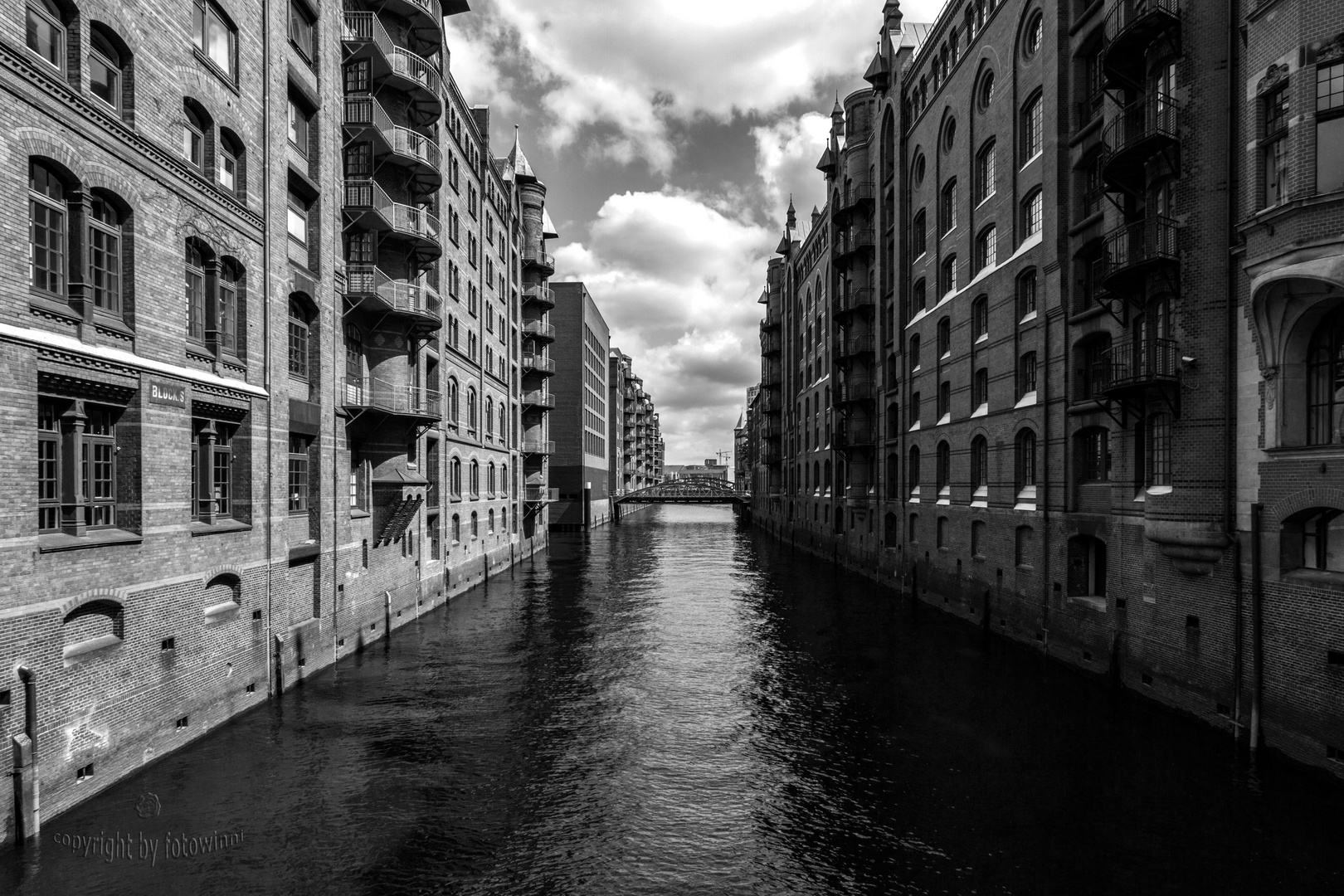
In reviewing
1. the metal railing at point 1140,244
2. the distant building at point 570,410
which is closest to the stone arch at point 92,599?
the metal railing at point 1140,244

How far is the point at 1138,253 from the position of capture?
16.4 m

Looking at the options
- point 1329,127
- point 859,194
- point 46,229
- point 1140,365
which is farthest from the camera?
point 859,194

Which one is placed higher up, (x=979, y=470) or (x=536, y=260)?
(x=536, y=260)

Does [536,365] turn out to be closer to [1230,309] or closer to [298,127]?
[298,127]

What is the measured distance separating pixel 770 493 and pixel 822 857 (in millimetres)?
66244

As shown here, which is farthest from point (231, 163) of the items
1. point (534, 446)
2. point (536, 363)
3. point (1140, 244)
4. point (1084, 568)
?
point (534, 446)

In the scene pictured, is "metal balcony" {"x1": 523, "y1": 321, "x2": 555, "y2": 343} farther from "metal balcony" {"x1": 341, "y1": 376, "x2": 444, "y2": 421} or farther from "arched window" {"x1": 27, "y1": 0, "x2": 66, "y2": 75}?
"arched window" {"x1": 27, "y1": 0, "x2": 66, "y2": 75}

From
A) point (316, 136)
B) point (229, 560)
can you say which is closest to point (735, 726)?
point (229, 560)

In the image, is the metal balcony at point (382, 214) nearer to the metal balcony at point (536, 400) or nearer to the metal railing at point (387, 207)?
the metal railing at point (387, 207)

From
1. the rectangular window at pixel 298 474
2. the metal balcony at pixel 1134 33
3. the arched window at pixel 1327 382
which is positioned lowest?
the rectangular window at pixel 298 474

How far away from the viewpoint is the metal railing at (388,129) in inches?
850

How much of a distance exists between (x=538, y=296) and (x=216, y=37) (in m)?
34.7

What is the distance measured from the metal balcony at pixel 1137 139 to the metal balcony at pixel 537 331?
3723cm

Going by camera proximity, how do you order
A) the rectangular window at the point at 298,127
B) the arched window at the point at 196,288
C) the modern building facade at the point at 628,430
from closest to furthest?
the arched window at the point at 196,288 < the rectangular window at the point at 298,127 < the modern building facade at the point at 628,430
